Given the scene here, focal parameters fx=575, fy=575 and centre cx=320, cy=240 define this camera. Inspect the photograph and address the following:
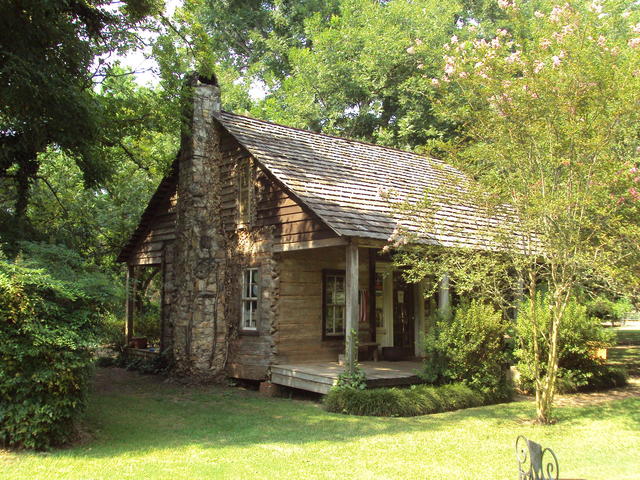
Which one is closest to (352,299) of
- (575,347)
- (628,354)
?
(575,347)

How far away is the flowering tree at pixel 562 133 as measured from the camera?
336 inches

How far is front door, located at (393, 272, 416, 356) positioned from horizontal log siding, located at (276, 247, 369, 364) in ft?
7.53

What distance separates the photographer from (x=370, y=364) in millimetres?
13523

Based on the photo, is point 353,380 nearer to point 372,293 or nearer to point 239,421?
point 239,421

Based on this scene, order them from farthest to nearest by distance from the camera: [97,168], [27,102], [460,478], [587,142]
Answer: [97,168] → [27,102] → [587,142] → [460,478]

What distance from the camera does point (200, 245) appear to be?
45.5 feet

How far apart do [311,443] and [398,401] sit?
2.57m

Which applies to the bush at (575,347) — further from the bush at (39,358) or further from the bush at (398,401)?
the bush at (39,358)

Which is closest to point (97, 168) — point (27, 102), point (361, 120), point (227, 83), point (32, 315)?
point (27, 102)

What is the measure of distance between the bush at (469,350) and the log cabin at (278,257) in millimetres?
805

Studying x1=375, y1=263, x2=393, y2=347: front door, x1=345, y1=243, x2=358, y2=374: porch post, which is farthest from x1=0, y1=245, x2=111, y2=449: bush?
x1=375, y1=263, x2=393, y2=347: front door

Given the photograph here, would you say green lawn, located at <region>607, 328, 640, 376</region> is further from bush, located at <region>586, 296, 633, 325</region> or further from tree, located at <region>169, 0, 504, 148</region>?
tree, located at <region>169, 0, 504, 148</region>

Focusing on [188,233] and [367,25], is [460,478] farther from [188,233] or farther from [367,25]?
[367,25]

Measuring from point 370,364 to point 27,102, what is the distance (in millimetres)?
8959
